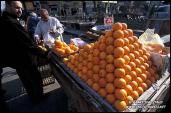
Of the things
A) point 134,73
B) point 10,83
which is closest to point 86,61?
point 134,73

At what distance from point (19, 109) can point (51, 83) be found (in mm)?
1361

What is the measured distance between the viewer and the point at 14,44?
13.1 feet

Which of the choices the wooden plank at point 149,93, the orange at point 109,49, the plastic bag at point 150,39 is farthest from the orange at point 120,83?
the plastic bag at point 150,39

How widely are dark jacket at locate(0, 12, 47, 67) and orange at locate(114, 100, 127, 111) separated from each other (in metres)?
2.01

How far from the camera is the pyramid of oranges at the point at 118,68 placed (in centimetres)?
276

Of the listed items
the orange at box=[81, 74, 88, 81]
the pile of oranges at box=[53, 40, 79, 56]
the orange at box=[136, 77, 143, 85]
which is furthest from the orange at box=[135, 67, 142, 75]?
the pile of oranges at box=[53, 40, 79, 56]

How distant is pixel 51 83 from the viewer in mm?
5891

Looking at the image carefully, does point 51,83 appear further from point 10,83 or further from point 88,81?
point 88,81

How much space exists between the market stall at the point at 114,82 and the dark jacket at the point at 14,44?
34.3 inches

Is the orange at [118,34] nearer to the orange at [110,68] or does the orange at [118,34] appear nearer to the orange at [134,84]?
the orange at [110,68]

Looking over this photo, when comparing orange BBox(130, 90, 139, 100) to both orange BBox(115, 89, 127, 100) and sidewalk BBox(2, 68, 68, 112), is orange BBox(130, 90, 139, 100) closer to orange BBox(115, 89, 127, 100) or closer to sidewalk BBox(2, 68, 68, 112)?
orange BBox(115, 89, 127, 100)

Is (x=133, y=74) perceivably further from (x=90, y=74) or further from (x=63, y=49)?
(x=63, y=49)

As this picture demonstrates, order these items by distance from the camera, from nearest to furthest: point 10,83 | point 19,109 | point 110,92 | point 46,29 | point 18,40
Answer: point 110,92 → point 18,40 → point 19,109 → point 46,29 → point 10,83

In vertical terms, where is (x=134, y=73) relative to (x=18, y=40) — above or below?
below
